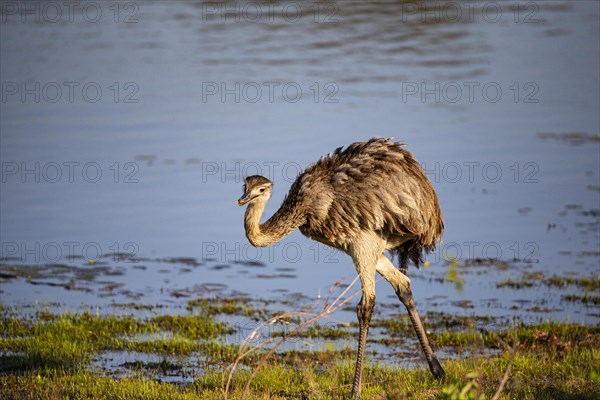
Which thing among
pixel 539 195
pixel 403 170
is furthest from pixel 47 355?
pixel 539 195

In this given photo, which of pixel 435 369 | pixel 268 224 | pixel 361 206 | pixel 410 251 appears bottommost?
pixel 435 369

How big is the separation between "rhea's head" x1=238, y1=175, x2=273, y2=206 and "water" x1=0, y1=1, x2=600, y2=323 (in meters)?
3.66

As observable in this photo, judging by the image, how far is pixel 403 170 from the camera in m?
9.02

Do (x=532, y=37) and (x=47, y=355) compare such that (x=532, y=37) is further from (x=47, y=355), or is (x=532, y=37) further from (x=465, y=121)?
(x=47, y=355)

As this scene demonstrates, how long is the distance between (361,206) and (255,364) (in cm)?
205

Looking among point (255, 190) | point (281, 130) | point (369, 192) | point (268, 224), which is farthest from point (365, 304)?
point (281, 130)

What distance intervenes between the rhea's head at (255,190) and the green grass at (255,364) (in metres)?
1.50

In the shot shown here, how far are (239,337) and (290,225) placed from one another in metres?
2.22

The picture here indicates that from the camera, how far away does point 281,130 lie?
19.1m

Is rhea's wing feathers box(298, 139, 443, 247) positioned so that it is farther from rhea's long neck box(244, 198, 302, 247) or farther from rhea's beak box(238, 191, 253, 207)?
rhea's beak box(238, 191, 253, 207)

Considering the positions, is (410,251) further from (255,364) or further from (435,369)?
(255,364)

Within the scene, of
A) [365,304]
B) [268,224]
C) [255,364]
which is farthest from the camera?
[255,364]

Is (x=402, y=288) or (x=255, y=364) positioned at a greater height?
(x=402, y=288)

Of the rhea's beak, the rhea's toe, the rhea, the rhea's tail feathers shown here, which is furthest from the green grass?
the rhea's beak
